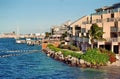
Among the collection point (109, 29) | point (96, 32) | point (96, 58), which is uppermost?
point (109, 29)

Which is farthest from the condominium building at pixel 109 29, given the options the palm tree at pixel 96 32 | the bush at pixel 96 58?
the bush at pixel 96 58

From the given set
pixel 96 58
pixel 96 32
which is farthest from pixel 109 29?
pixel 96 58

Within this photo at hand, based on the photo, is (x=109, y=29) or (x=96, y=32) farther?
(x=109, y=29)

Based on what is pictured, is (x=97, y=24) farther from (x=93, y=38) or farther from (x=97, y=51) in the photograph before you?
(x=97, y=51)

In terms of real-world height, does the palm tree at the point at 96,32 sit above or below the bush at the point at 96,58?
above

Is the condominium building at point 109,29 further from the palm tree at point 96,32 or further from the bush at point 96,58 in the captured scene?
the bush at point 96,58

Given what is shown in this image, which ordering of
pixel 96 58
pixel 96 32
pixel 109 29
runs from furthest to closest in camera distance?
pixel 109 29 < pixel 96 32 < pixel 96 58

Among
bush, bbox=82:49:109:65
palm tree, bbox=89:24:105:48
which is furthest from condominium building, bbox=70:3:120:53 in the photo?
bush, bbox=82:49:109:65

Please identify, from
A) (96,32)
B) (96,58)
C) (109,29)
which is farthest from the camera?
(109,29)

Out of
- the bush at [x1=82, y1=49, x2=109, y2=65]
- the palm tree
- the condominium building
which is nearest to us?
the bush at [x1=82, y1=49, x2=109, y2=65]

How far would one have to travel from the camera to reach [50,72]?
56.5 m

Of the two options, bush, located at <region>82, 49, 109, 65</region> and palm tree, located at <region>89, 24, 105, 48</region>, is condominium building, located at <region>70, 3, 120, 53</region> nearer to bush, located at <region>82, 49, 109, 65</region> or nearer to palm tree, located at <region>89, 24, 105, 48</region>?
palm tree, located at <region>89, 24, 105, 48</region>

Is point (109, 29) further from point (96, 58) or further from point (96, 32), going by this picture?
point (96, 58)

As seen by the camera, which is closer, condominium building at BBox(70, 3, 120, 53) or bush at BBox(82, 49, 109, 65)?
bush at BBox(82, 49, 109, 65)
